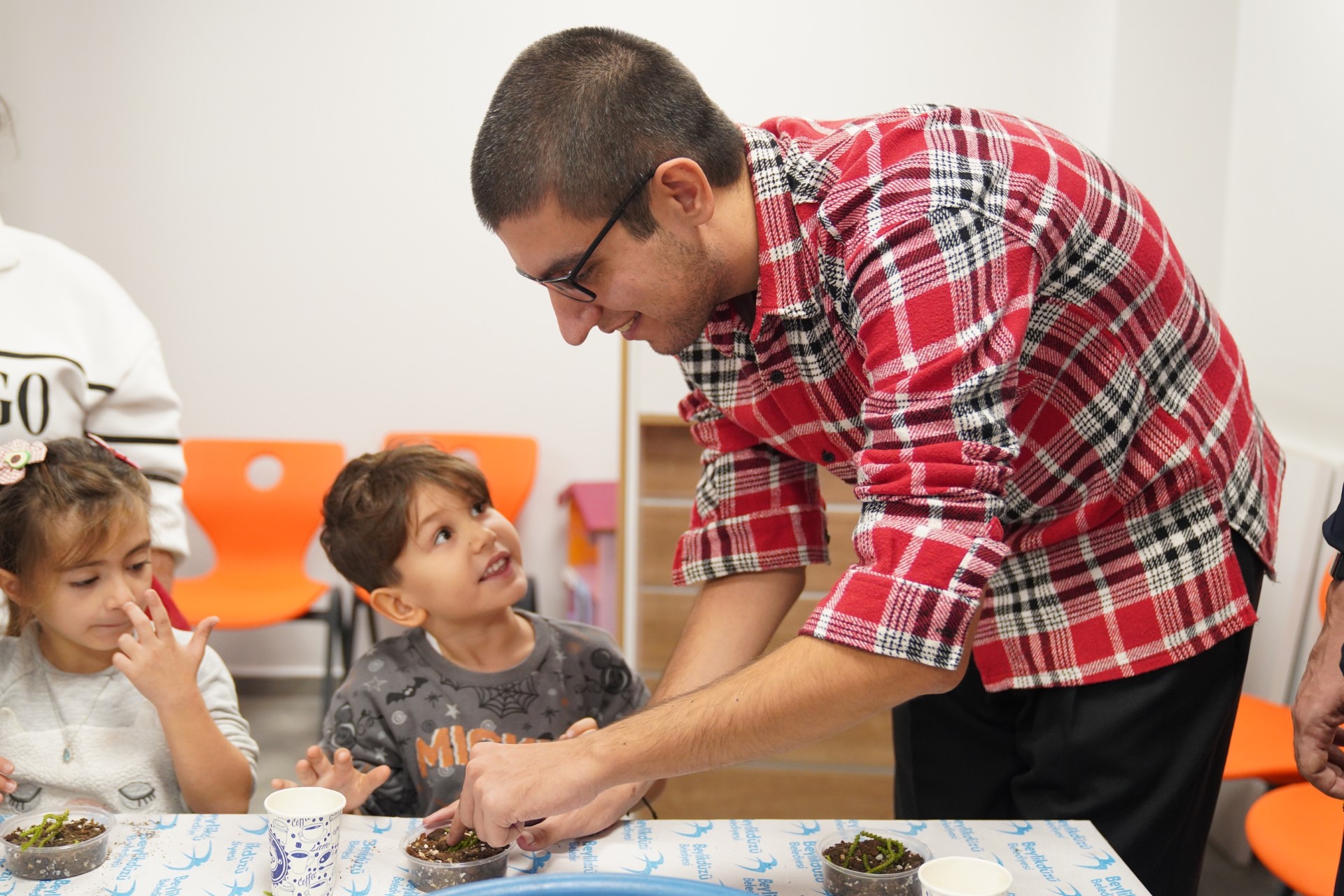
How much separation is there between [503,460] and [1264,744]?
2512mm

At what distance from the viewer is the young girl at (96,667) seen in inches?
56.9

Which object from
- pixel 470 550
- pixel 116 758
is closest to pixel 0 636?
pixel 116 758

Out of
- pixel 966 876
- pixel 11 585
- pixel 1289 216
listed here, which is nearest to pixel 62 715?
pixel 11 585

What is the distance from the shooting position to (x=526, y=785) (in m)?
1.03

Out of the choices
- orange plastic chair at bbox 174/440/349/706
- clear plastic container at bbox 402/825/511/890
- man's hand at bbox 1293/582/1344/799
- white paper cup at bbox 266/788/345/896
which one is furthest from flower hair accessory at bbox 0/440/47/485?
orange plastic chair at bbox 174/440/349/706

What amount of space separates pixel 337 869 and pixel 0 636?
31.0 inches

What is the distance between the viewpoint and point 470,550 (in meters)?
1.68

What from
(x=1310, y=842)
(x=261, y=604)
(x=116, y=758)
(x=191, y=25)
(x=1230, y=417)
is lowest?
(x=261, y=604)

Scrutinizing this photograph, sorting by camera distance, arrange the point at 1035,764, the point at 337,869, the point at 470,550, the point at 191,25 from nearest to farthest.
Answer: the point at 337,869 → the point at 1035,764 → the point at 470,550 → the point at 191,25

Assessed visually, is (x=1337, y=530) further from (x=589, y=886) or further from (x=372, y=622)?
(x=372, y=622)

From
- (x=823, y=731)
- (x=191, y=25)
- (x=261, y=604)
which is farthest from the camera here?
(x=191, y=25)

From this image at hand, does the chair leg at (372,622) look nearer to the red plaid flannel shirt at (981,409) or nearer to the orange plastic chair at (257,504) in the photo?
the orange plastic chair at (257,504)

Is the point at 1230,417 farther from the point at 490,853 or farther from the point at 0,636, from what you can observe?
the point at 0,636

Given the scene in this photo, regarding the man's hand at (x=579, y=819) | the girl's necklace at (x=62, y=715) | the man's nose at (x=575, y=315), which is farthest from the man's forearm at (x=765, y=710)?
the girl's necklace at (x=62, y=715)
